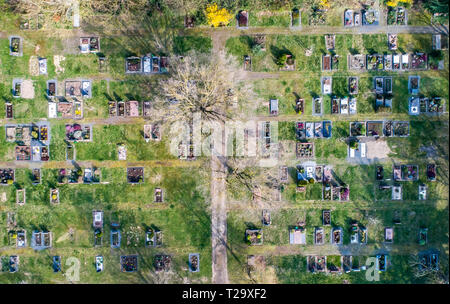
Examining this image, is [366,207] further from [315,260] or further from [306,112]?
[306,112]

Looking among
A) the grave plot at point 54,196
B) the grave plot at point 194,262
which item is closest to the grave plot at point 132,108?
the grave plot at point 54,196

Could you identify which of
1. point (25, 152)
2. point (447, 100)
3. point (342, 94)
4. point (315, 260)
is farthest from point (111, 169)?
point (447, 100)

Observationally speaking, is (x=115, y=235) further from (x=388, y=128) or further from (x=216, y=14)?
(x=388, y=128)

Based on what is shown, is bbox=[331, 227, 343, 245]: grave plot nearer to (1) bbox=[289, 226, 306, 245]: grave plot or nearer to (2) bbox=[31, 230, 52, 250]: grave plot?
(1) bbox=[289, 226, 306, 245]: grave plot

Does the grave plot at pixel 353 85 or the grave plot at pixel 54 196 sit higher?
the grave plot at pixel 353 85

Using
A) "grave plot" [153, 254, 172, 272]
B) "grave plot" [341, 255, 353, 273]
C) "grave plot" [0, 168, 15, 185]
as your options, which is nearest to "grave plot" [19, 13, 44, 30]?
"grave plot" [0, 168, 15, 185]

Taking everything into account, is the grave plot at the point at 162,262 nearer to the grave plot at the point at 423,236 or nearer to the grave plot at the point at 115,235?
the grave plot at the point at 115,235

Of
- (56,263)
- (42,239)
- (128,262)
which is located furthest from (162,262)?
(42,239)
